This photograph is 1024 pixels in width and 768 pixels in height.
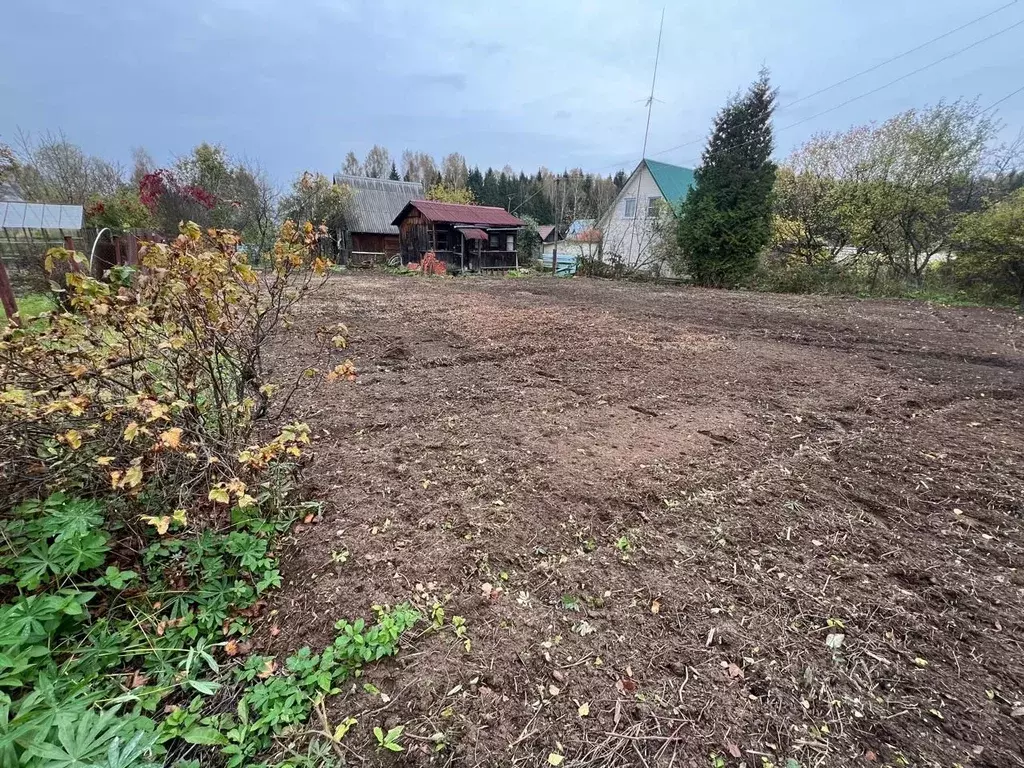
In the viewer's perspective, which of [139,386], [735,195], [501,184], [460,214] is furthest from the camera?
[501,184]

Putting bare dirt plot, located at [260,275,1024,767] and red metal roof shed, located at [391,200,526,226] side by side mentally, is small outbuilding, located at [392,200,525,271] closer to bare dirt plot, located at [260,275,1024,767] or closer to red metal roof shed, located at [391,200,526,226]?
red metal roof shed, located at [391,200,526,226]

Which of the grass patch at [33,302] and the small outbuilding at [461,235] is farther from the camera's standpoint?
the small outbuilding at [461,235]

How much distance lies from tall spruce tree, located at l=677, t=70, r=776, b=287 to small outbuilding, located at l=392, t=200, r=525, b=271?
9.27 m

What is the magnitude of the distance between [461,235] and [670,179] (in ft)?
30.8

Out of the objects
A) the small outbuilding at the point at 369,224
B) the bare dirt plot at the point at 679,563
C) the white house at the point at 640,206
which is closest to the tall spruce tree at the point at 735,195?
the white house at the point at 640,206

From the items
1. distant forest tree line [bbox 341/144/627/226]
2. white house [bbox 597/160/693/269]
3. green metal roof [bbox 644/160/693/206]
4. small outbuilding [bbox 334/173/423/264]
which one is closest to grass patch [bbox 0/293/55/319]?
white house [bbox 597/160/693/269]

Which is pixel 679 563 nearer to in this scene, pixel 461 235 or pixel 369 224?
pixel 461 235

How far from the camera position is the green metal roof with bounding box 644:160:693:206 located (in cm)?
1750

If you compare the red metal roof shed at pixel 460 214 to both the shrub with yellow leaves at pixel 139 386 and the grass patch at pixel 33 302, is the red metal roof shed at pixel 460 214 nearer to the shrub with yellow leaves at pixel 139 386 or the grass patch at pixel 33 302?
the grass patch at pixel 33 302

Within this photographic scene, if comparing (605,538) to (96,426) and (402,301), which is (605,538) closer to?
(96,426)

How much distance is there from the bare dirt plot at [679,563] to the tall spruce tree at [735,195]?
895 centimetres

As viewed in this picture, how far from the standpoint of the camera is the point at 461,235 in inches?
728

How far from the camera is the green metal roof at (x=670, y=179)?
1750 cm

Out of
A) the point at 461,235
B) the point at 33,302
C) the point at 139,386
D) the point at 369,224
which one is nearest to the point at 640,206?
the point at 461,235
